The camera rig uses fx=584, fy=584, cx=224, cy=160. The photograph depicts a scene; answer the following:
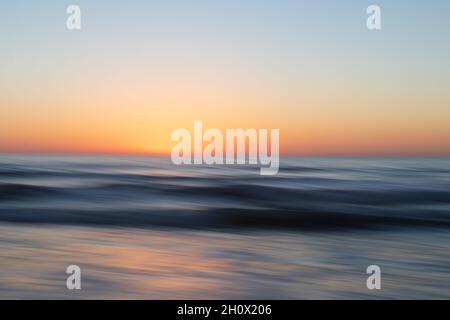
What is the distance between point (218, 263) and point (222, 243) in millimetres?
1169

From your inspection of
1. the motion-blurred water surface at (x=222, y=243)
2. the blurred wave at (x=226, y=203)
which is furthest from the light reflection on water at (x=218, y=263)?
the blurred wave at (x=226, y=203)

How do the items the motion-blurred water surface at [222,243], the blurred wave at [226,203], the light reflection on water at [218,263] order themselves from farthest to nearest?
the blurred wave at [226,203]
the motion-blurred water surface at [222,243]
the light reflection on water at [218,263]

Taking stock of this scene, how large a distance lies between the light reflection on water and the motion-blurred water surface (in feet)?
0.04

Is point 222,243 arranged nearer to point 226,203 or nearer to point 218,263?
point 218,263

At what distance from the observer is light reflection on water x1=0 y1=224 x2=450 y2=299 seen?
478 cm

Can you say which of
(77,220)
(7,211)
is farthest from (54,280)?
(7,211)

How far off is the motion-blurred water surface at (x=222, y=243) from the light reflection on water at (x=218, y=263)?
0.04 feet

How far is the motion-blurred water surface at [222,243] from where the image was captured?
491 cm

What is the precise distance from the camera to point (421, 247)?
682 cm

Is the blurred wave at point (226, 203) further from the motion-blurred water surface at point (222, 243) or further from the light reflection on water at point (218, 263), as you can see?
the light reflection on water at point (218, 263)
